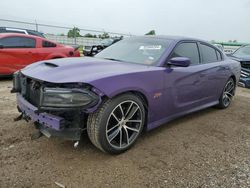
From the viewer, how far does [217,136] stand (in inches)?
Result: 157

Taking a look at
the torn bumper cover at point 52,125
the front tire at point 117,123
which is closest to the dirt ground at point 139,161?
the front tire at point 117,123

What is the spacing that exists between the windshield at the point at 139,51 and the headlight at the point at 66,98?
4.25 ft

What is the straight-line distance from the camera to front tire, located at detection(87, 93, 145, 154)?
2.89 metres

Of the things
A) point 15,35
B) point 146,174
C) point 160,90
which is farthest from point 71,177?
point 15,35

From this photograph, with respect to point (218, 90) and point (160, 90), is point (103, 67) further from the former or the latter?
point (218, 90)

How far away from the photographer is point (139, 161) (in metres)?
3.07

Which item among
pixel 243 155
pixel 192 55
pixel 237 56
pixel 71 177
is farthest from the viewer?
pixel 237 56

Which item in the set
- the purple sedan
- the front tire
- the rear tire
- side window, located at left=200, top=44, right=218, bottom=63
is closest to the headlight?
the purple sedan

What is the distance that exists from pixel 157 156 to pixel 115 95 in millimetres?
922

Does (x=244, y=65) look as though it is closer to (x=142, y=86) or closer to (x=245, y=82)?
(x=245, y=82)

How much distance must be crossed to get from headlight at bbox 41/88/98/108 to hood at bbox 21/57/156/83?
0.38 ft

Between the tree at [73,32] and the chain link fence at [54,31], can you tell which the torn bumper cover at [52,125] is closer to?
the chain link fence at [54,31]

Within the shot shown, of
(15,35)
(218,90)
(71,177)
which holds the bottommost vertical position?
(71,177)

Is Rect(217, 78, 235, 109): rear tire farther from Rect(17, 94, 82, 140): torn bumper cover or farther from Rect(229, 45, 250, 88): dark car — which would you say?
Rect(17, 94, 82, 140): torn bumper cover
